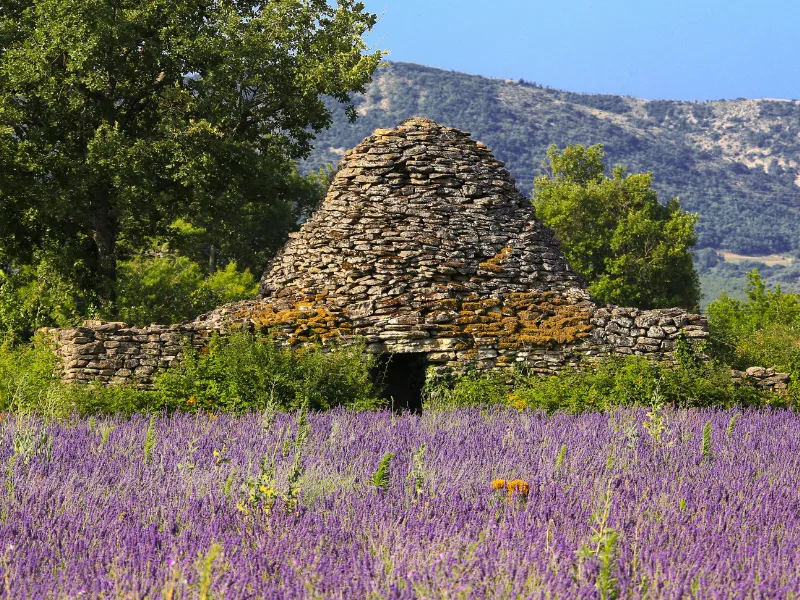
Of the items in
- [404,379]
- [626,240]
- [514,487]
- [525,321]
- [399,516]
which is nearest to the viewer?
[399,516]

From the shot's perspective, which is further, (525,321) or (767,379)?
(525,321)

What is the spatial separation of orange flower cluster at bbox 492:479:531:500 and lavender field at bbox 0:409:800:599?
0.05ft

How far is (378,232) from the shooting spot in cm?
1383

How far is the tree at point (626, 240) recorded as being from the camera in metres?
41.2

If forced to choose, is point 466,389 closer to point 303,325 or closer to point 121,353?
point 303,325

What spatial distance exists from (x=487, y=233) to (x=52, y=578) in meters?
10.7

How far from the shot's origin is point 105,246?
1906cm

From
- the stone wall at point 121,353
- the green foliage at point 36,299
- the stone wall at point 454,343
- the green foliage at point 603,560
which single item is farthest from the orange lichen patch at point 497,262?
the green foliage at point 603,560

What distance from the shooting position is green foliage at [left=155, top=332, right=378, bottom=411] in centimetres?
1144

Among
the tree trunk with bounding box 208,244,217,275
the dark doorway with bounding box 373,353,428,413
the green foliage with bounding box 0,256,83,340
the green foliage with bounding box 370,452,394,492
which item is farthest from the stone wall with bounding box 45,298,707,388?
the tree trunk with bounding box 208,244,217,275

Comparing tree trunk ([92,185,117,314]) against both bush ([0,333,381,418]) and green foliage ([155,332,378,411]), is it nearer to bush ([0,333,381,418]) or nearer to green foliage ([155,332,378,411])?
bush ([0,333,381,418])

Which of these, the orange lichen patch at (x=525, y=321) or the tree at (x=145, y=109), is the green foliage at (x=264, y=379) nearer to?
the orange lichen patch at (x=525, y=321)

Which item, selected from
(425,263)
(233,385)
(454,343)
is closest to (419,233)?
(425,263)

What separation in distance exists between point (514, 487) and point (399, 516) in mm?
923
